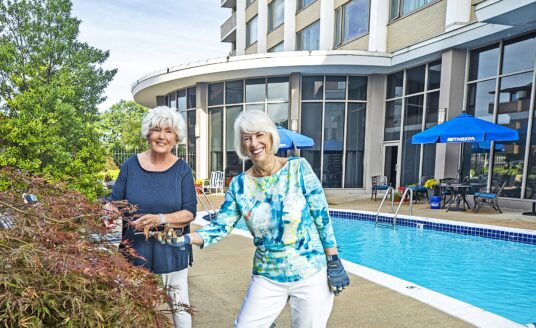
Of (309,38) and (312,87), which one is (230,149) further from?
(309,38)

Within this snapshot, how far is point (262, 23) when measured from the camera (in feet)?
56.5

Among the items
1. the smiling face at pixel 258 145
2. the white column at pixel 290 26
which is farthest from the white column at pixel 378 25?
the smiling face at pixel 258 145

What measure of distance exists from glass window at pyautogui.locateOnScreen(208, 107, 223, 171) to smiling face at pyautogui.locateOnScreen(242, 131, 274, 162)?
12605mm

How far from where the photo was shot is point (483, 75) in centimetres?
933

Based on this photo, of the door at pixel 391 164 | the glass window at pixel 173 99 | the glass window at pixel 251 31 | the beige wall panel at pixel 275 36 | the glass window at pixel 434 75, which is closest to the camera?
the glass window at pixel 434 75

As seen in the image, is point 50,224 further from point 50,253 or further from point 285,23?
point 285,23

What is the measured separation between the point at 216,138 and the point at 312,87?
463 centimetres

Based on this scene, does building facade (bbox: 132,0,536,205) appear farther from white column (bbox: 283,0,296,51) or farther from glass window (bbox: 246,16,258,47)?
glass window (bbox: 246,16,258,47)

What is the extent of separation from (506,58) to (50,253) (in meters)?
10.8

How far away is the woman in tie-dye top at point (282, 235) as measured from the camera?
5.64 feet

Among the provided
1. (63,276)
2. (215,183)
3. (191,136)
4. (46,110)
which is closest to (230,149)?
(215,183)

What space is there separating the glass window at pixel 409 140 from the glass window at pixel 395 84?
599 millimetres

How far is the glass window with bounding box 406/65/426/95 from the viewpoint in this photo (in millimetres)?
10898

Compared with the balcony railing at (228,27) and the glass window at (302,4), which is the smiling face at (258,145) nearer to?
the glass window at (302,4)
